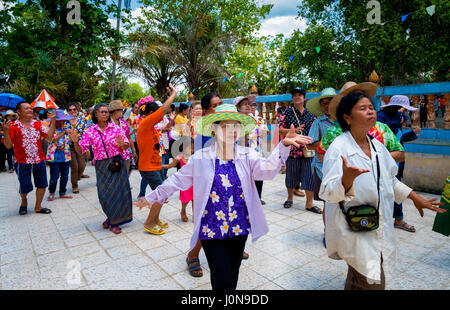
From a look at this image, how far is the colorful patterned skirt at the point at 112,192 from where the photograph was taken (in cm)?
457

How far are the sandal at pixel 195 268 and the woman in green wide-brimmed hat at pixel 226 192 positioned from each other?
0.90m

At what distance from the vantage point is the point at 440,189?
610 cm

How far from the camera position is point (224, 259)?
→ 2328 millimetres

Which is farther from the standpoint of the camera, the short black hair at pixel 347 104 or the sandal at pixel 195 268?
the sandal at pixel 195 268

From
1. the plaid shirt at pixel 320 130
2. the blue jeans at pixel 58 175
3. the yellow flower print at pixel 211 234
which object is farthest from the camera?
the blue jeans at pixel 58 175

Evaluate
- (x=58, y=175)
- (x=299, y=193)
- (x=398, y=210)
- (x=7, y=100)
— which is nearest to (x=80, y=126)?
(x=58, y=175)

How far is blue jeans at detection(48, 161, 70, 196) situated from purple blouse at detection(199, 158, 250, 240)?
530 centimetres

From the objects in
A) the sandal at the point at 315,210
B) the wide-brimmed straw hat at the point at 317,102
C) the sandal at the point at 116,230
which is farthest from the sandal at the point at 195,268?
the sandal at the point at 315,210

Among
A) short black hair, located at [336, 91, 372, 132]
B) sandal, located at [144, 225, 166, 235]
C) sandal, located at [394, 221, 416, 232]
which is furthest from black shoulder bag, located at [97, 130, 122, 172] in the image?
sandal, located at [394, 221, 416, 232]

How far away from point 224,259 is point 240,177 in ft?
2.07

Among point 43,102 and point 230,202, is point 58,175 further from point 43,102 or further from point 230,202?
point 230,202

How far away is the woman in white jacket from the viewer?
208 centimetres

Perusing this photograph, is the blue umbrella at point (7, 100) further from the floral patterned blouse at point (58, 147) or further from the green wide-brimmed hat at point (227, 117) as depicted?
the green wide-brimmed hat at point (227, 117)

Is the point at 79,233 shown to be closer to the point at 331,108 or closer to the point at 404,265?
the point at 331,108
